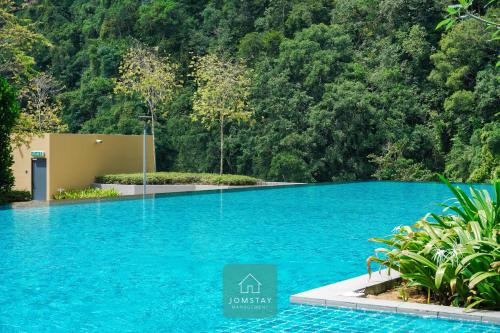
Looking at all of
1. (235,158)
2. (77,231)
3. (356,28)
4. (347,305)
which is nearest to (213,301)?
(347,305)

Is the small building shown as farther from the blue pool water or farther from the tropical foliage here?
the blue pool water

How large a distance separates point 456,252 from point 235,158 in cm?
2522

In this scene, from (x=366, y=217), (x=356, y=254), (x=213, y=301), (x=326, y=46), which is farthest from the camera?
(x=326, y=46)

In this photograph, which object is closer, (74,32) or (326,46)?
(326,46)

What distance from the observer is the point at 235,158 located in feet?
101

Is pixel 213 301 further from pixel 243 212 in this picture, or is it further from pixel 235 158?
pixel 235 158

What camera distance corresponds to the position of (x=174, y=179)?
23.5 m

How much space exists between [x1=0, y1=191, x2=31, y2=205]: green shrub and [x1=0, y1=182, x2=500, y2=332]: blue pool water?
4.23 feet

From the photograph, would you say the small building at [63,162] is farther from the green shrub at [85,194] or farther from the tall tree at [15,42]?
the tall tree at [15,42]

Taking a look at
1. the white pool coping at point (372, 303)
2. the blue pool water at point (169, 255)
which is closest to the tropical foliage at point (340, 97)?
the blue pool water at point (169, 255)

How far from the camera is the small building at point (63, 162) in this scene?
855 inches

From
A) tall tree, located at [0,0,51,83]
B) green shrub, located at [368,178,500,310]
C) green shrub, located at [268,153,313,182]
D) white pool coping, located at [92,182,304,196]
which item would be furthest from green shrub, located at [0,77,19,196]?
green shrub, located at [268,153,313,182]

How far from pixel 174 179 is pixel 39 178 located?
176 inches

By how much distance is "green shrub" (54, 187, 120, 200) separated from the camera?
70.9 feet
